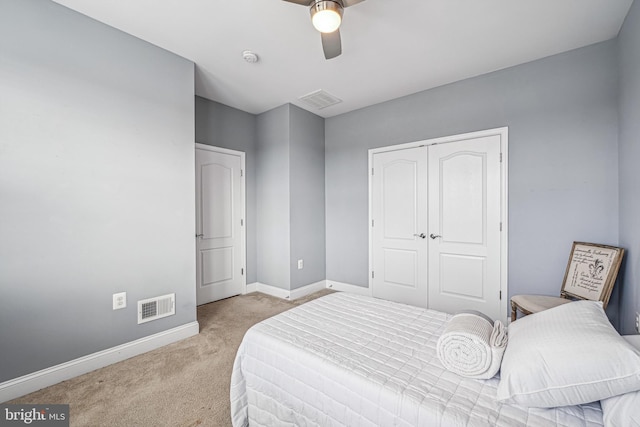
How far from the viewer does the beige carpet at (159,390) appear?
5.48 ft

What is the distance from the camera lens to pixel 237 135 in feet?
13.2

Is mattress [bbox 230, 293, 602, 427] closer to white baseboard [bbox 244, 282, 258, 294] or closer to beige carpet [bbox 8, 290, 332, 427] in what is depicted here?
beige carpet [bbox 8, 290, 332, 427]

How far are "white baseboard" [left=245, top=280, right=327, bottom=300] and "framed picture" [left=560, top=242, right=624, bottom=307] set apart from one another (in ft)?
9.38

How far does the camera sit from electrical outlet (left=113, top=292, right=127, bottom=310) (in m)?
2.25

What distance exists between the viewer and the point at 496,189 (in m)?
2.94

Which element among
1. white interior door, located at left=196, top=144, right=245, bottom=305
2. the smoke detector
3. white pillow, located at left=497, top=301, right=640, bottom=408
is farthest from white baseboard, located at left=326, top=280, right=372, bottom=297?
the smoke detector

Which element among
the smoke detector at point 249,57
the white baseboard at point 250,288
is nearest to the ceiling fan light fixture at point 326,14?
the smoke detector at point 249,57

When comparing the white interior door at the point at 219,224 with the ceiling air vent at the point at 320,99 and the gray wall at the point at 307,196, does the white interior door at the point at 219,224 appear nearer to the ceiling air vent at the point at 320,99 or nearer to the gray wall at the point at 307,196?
the gray wall at the point at 307,196

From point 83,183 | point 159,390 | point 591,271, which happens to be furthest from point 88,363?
point 591,271

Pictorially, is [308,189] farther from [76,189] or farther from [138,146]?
[76,189]

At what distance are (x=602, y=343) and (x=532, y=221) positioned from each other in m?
2.23

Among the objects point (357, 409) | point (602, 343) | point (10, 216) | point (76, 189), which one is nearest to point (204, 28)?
point (76, 189)

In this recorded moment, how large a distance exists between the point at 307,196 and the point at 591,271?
313 centimetres

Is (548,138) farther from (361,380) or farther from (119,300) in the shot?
(119,300)
